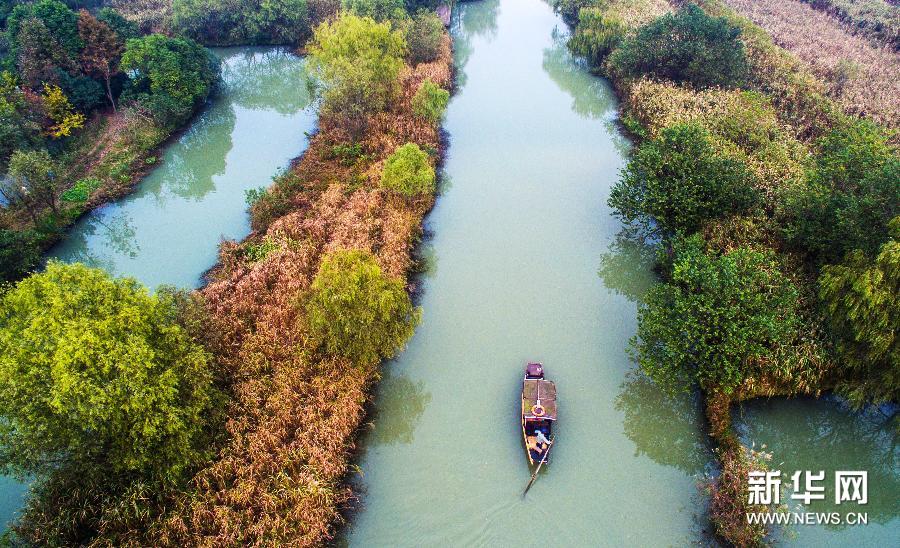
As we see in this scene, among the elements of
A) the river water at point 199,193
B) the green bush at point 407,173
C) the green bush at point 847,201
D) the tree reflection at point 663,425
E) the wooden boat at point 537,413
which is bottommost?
the river water at point 199,193

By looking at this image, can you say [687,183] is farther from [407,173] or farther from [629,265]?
[407,173]

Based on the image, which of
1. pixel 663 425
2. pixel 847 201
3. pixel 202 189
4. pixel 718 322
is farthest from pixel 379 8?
pixel 663 425

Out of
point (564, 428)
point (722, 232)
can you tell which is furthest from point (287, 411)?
point (722, 232)

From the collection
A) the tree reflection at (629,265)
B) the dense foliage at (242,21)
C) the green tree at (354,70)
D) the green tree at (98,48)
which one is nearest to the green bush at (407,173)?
the green tree at (354,70)

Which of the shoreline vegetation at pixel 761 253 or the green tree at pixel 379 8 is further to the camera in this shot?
the green tree at pixel 379 8

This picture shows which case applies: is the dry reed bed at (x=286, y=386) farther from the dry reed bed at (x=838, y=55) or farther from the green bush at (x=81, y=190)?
the dry reed bed at (x=838, y=55)

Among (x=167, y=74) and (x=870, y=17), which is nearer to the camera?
(x=167, y=74)
